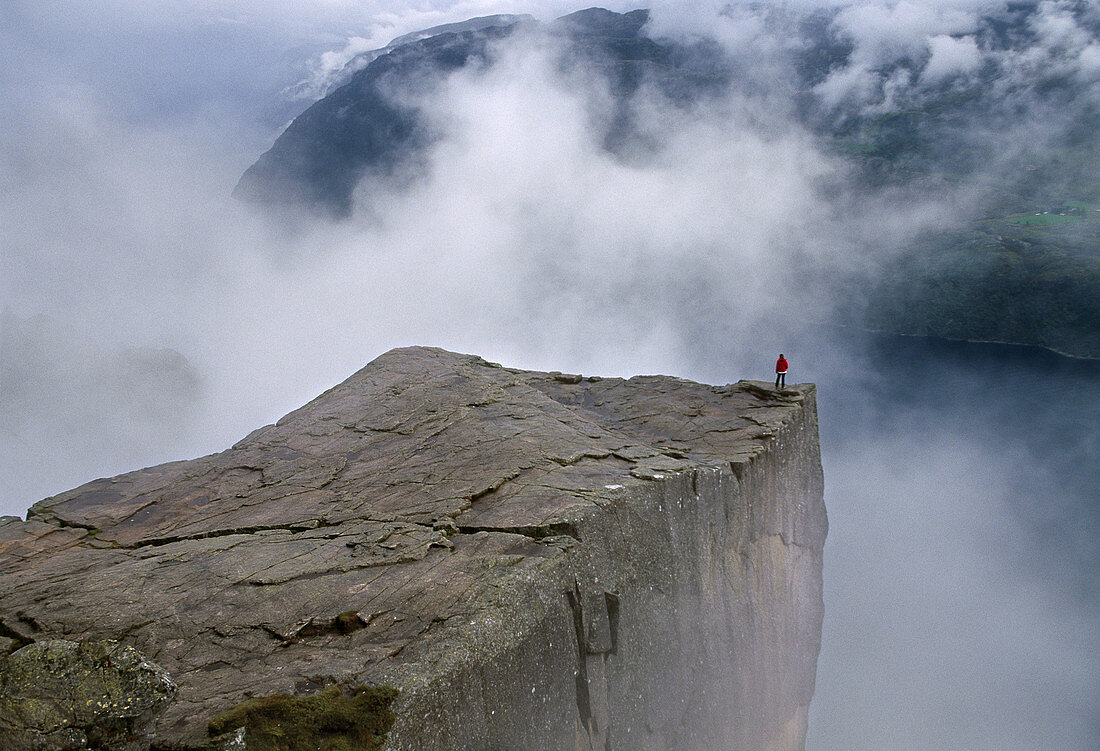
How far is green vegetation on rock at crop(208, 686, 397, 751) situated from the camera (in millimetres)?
6352

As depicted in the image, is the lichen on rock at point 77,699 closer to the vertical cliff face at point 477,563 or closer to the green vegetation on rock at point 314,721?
the vertical cliff face at point 477,563

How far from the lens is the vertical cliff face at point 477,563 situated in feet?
26.4

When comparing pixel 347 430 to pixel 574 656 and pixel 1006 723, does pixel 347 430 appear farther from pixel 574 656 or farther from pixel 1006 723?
pixel 1006 723

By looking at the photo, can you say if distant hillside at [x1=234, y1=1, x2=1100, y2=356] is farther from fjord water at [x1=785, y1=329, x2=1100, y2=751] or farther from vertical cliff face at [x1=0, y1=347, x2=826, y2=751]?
vertical cliff face at [x1=0, y1=347, x2=826, y2=751]

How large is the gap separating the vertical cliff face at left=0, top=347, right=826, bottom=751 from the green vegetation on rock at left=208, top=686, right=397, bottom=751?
4.5 inches

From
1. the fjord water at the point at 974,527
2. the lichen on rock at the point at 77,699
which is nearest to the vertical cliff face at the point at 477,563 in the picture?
the lichen on rock at the point at 77,699

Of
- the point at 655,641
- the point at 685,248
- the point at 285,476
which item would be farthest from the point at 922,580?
the point at 685,248

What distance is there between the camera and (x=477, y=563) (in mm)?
9344

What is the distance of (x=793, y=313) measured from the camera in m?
122

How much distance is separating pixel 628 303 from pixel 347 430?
412 ft

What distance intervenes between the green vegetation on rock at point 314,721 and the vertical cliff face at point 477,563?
0.12 meters

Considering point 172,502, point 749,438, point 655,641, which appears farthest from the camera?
point 749,438

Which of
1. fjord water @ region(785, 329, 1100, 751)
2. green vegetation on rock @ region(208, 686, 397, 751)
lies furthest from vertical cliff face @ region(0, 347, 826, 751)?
fjord water @ region(785, 329, 1100, 751)

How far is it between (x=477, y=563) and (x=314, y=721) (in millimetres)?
3201
